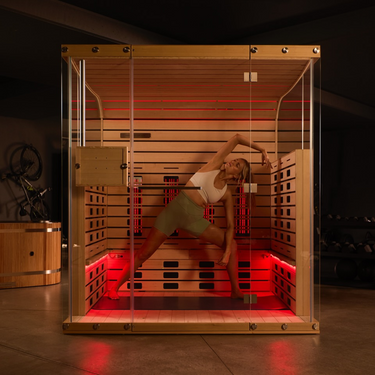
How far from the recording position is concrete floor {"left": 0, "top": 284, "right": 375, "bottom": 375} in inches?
121

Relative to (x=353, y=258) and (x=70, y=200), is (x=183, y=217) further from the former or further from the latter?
(x=353, y=258)

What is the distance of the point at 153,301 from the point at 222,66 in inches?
82.3

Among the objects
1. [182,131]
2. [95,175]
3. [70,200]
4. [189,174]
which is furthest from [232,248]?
[70,200]

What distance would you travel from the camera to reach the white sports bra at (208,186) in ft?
12.7

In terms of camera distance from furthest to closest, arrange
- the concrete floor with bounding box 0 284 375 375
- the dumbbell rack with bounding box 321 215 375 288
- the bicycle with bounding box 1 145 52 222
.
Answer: the bicycle with bounding box 1 145 52 222, the dumbbell rack with bounding box 321 215 375 288, the concrete floor with bounding box 0 284 375 375

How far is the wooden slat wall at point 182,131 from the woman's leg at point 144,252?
0.17 ft

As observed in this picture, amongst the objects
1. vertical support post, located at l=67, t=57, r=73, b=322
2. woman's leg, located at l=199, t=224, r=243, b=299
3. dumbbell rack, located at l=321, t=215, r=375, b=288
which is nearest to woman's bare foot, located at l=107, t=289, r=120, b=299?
vertical support post, located at l=67, t=57, r=73, b=322

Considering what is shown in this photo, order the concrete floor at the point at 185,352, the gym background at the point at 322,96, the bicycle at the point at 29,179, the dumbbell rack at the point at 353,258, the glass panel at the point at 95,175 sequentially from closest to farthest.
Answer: the concrete floor at the point at 185,352, the glass panel at the point at 95,175, the gym background at the point at 322,96, the dumbbell rack at the point at 353,258, the bicycle at the point at 29,179

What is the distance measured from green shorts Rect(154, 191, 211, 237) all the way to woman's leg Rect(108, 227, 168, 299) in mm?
57

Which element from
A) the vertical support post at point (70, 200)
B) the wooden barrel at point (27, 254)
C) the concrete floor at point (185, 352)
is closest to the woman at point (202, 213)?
the vertical support post at point (70, 200)

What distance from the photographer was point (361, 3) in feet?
19.5

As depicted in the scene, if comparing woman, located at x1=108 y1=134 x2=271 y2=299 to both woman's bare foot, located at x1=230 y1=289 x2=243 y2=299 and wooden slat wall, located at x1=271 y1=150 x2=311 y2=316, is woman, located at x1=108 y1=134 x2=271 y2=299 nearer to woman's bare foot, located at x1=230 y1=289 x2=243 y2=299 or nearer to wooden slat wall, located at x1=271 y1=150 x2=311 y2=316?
woman's bare foot, located at x1=230 y1=289 x2=243 y2=299

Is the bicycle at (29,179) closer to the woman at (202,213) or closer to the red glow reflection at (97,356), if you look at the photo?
the woman at (202,213)

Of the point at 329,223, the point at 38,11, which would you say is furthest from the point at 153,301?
the point at 329,223
